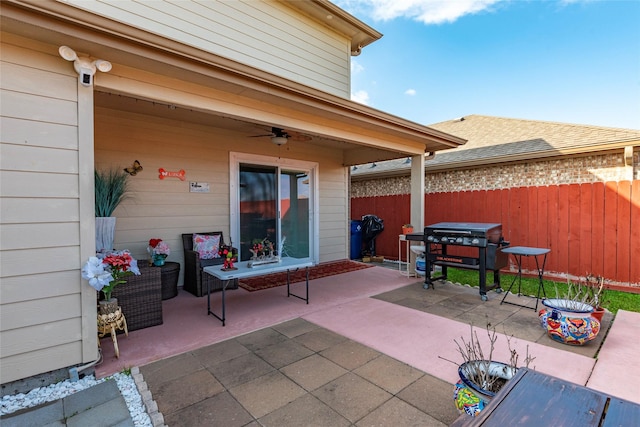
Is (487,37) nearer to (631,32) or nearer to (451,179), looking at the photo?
(631,32)

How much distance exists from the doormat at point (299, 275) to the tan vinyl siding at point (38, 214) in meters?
2.88

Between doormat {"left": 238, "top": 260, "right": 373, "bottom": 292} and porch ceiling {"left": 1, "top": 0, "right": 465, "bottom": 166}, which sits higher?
porch ceiling {"left": 1, "top": 0, "right": 465, "bottom": 166}

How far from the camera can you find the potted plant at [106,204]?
3645 millimetres

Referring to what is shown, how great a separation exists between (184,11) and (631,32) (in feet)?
28.4

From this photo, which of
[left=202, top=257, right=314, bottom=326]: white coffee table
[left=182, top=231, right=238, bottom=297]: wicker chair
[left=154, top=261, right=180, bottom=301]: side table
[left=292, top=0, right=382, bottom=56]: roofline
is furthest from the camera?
[left=292, top=0, right=382, bottom=56]: roofline

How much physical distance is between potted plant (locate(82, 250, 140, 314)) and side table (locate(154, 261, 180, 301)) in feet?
5.14

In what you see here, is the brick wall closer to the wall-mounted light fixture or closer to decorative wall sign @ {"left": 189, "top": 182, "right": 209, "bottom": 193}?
decorative wall sign @ {"left": 189, "top": 182, "right": 209, "bottom": 193}

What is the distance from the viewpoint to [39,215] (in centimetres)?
227

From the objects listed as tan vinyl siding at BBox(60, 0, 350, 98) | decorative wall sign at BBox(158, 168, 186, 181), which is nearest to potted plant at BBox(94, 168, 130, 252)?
decorative wall sign at BBox(158, 168, 186, 181)

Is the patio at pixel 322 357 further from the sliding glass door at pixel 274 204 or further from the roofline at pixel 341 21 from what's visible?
the roofline at pixel 341 21

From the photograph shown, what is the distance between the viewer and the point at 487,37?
27.8 ft

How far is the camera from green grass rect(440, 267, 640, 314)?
4.27 meters

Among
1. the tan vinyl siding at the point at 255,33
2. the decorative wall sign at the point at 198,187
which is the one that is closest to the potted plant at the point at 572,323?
the tan vinyl siding at the point at 255,33

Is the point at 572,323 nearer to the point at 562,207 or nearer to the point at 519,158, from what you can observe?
the point at 562,207
